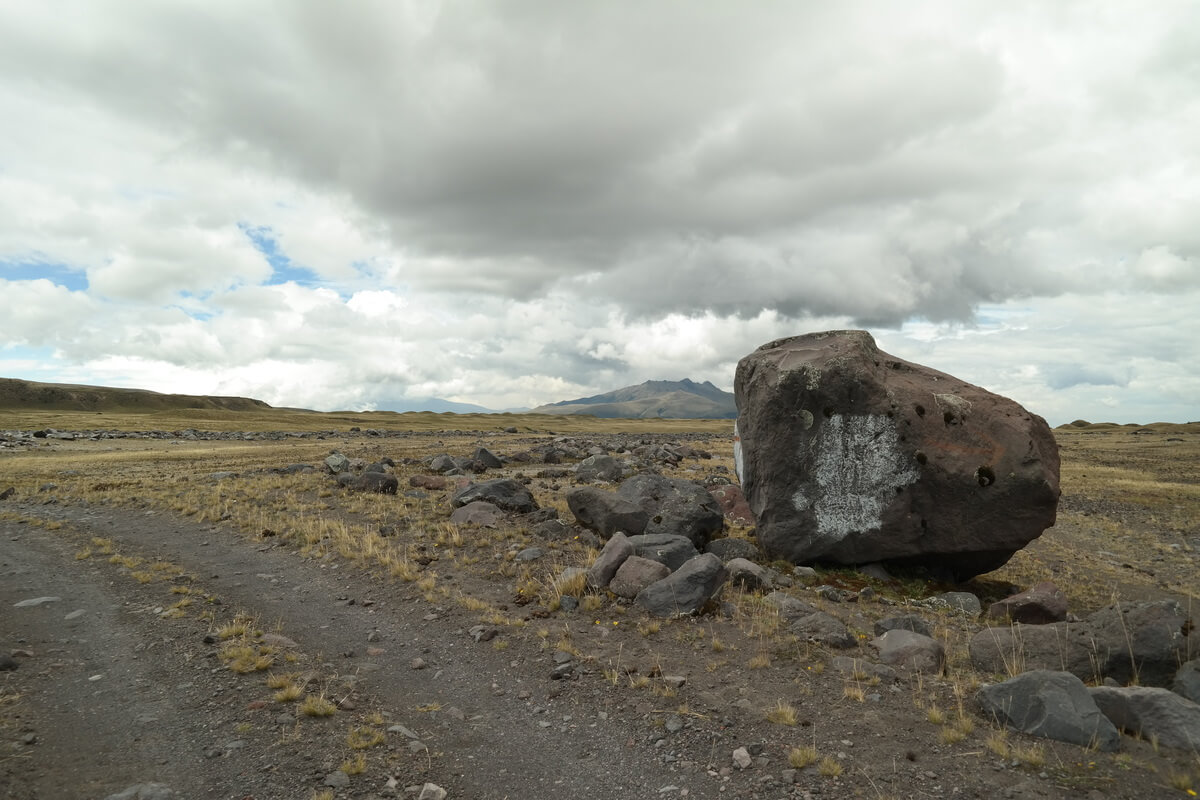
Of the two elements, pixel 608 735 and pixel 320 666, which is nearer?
pixel 608 735

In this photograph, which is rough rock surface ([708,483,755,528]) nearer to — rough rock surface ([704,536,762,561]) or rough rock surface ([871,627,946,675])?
rough rock surface ([704,536,762,561])

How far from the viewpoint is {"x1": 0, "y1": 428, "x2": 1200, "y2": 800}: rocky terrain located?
7.49 meters

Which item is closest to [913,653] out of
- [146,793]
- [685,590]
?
[685,590]

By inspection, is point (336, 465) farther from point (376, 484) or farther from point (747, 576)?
point (747, 576)

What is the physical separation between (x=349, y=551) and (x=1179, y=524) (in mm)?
37050

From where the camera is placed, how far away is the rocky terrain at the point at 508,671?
7.49 m

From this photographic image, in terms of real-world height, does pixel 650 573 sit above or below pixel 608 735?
above

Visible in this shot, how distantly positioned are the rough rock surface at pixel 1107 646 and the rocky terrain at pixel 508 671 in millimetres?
79

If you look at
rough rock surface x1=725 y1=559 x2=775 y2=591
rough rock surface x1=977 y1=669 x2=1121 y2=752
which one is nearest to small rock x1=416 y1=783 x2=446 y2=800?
rough rock surface x1=977 y1=669 x2=1121 y2=752

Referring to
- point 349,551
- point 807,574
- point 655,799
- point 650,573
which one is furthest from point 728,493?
point 655,799

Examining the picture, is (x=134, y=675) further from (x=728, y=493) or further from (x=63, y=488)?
(x=63, y=488)

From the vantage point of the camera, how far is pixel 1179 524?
98.5 ft

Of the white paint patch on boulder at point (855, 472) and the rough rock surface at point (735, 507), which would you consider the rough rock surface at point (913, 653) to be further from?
the rough rock surface at point (735, 507)

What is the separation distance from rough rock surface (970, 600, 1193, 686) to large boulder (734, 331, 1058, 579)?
6527mm
